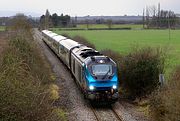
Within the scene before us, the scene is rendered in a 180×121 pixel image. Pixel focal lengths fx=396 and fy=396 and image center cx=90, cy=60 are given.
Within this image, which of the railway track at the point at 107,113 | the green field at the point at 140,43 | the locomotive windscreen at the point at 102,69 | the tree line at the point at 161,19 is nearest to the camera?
the railway track at the point at 107,113

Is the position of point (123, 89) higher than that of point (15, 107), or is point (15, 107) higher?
point (15, 107)

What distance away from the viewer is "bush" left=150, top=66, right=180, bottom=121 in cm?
1384

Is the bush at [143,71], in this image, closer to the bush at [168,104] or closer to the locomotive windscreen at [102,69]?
the locomotive windscreen at [102,69]

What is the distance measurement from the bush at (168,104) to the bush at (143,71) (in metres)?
4.59

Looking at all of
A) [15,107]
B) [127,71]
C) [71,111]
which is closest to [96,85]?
[71,111]

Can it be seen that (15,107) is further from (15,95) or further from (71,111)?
(71,111)

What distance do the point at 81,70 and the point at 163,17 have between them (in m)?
Result: 167

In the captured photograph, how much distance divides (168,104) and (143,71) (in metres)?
9.02

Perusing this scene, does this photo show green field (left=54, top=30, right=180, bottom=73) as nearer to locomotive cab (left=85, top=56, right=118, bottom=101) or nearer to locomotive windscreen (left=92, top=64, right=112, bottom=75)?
locomotive windscreen (left=92, top=64, right=112, bottom=75)

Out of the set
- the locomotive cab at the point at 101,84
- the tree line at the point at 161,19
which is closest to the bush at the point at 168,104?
the locomotive cab at the point at 101,84

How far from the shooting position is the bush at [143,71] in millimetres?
23219

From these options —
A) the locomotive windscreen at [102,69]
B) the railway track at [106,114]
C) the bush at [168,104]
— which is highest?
the locomotive windscreen at [102,69]

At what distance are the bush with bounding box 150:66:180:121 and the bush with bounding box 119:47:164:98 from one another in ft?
15.1

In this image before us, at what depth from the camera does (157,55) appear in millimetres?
23750
